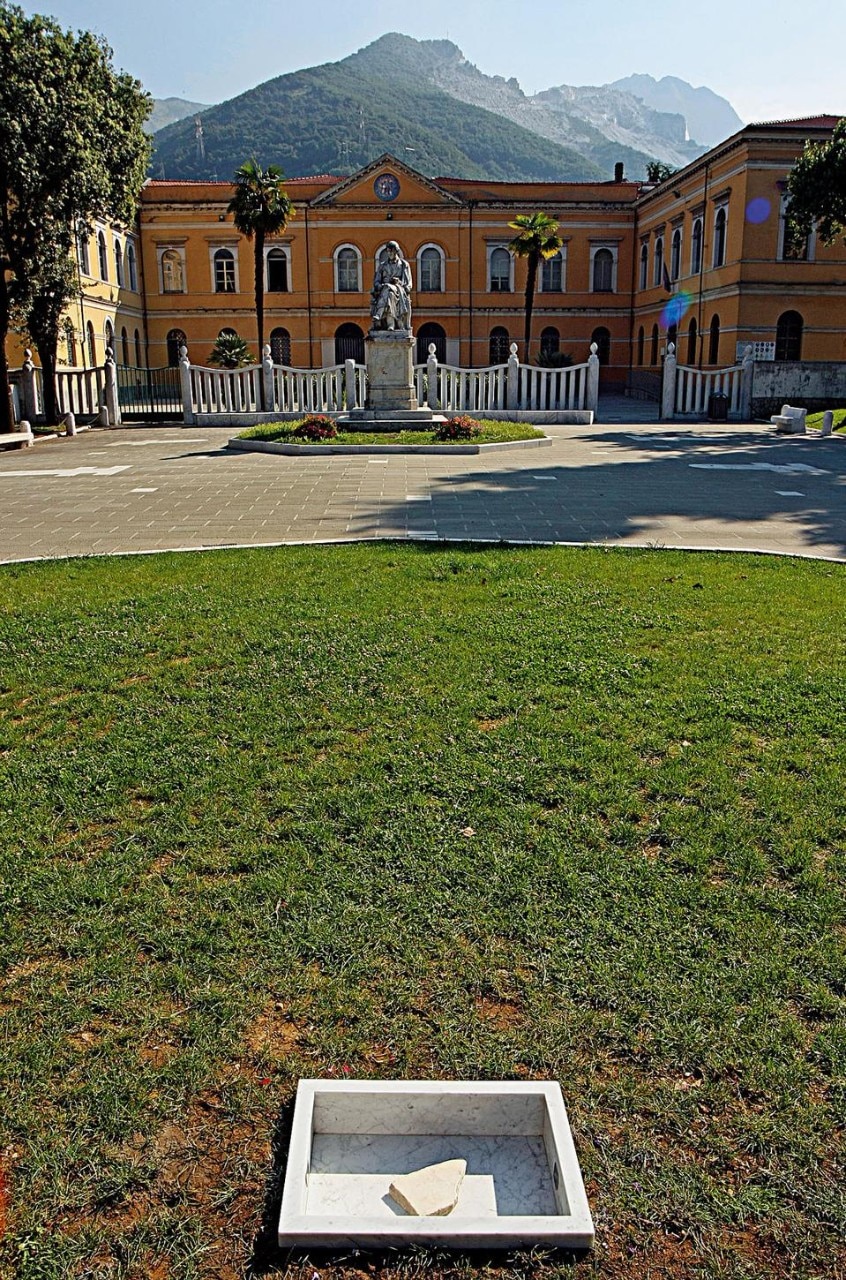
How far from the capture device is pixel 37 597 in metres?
7.40

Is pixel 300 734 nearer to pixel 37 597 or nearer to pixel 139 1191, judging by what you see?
pixel 139 1191

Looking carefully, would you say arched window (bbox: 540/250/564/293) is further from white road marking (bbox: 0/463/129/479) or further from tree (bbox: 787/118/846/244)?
white road marking (bbox: 0/463/129/479)

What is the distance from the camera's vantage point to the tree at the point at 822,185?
27.2 meters

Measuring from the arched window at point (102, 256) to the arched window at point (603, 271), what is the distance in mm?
22702

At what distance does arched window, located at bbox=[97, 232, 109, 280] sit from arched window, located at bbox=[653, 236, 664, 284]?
24.2m

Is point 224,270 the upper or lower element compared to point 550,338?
upper

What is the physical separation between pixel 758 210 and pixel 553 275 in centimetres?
1504

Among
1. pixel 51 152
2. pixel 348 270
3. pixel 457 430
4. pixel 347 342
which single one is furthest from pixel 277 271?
pixel 457 430

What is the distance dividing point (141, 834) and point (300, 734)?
1082 mm

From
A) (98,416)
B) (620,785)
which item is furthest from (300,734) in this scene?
(98,416)

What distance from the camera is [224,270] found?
5019cm

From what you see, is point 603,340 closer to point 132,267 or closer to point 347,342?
point 347,342

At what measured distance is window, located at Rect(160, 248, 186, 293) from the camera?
164 ft

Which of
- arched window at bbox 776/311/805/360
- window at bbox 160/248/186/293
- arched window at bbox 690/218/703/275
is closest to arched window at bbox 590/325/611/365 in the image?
arched window at bbox 690/218/703/275
